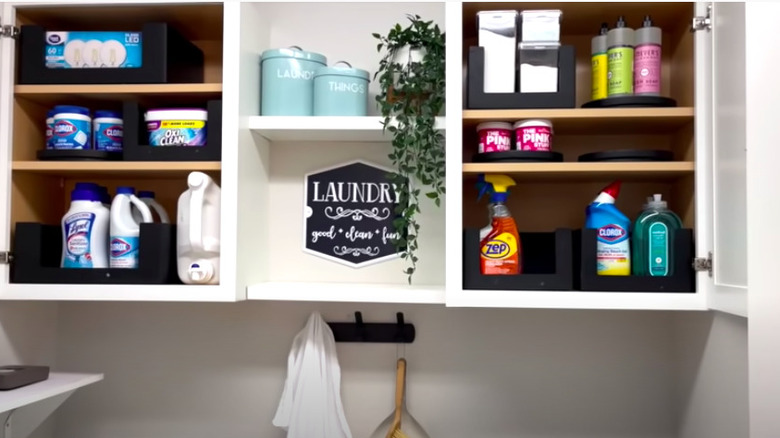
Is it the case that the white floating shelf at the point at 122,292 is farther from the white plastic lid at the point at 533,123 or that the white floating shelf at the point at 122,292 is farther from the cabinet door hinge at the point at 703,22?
the cabinet door hinge at the point at 703,22

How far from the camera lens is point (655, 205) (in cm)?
148

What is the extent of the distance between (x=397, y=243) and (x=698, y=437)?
2.81ft

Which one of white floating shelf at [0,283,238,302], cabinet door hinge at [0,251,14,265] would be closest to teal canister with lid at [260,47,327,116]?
white floating shelf at [0,283,238,302]

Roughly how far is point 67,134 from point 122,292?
422 mm

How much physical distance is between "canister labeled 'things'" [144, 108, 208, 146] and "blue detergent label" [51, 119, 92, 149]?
0.65 feet

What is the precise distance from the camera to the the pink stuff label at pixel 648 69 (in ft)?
4.82

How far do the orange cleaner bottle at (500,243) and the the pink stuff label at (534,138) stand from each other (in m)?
0.09

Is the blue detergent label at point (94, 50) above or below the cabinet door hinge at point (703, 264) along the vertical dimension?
above

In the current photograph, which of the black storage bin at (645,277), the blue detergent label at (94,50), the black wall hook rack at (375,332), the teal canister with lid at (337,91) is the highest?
the blue detergent label at (94,50)

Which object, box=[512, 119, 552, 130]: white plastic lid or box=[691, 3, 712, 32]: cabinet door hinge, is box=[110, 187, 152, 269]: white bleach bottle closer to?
box=[512, 119, 552, 130]: white plastic lid

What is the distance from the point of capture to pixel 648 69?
57.8 inches

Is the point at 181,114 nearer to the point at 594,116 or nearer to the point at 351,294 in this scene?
the point at 351,294

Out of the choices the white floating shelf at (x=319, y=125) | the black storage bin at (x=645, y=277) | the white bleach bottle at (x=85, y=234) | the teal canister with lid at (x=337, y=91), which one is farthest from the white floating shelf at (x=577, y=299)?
the white bleach bottle at (x=85, y=234)

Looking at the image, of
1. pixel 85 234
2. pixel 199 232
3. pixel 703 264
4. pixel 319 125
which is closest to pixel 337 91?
pixel 319 125
